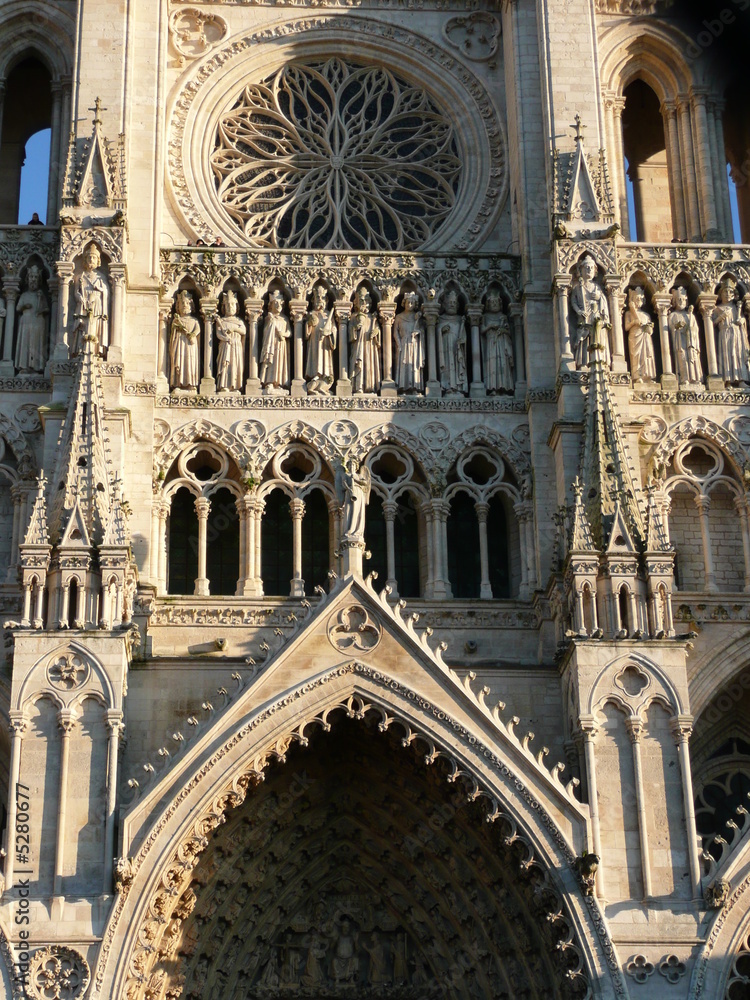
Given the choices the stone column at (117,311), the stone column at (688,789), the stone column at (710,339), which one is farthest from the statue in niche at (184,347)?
A: the stone column at (688,789)

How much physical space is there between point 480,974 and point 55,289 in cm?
960

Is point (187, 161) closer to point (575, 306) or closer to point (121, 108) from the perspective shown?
point (121, 108)

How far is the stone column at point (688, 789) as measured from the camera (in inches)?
832

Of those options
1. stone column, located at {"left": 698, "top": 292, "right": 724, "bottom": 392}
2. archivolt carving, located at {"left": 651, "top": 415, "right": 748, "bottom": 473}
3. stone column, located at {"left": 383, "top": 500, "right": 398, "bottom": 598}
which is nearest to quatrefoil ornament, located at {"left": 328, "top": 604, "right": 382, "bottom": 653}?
stone column, located at {"left": 383, "top": 500, "right": 398, "bottom": 598}

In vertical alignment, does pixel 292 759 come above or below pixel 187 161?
below

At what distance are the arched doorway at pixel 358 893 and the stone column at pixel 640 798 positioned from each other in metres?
1.17

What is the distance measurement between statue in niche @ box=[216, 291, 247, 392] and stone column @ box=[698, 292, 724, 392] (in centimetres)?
564

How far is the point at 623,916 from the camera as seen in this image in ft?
68.5

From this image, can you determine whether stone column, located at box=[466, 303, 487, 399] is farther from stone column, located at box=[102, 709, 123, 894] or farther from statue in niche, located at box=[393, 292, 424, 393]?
stone column, located at box=[102, 709, 123, 894]

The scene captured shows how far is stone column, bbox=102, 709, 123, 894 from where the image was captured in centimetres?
2069

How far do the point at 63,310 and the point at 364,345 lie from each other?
362cm

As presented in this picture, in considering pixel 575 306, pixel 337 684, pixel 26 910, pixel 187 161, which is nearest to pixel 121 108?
pixel 187 161

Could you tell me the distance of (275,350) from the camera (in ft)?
82.1

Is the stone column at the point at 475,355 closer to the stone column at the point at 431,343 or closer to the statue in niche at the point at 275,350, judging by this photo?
the stone column at the point at 431,343
